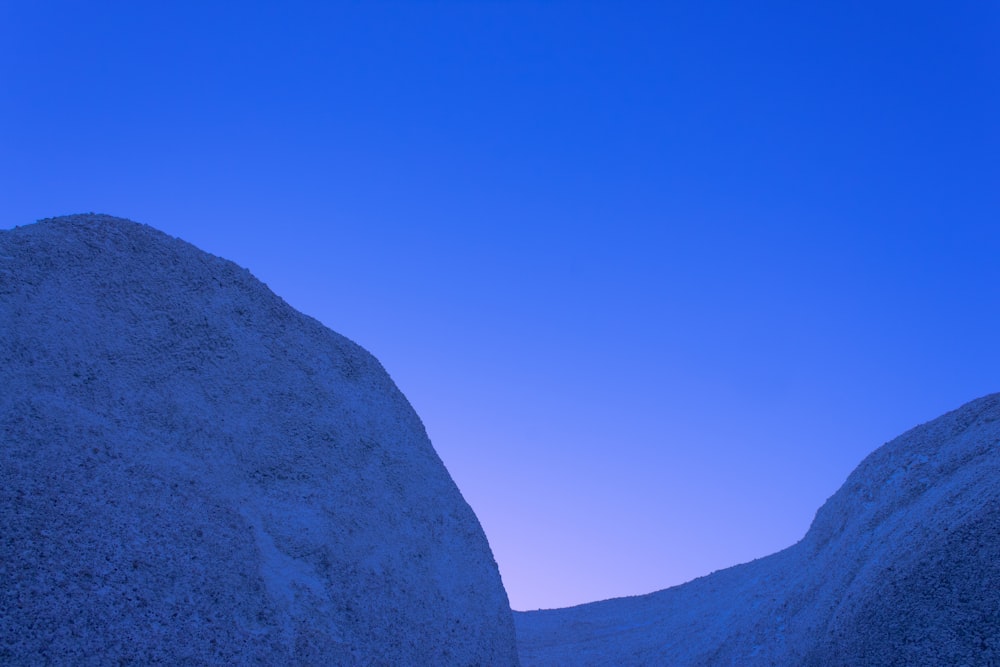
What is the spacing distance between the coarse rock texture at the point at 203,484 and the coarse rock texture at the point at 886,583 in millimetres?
4716

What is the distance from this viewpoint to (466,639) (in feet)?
35.5

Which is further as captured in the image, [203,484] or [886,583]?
[886,583]

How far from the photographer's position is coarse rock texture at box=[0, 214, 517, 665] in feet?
22.9

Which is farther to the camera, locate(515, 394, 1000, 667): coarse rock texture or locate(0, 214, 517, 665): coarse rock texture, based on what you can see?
locate(515, 394, 1000, 667): coarse rock texture

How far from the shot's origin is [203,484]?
8805 millimetres

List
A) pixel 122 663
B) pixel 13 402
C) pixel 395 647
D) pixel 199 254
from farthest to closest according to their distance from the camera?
pixel 199 254, pixel 395 647, pixel 13 402, pixel 122 663

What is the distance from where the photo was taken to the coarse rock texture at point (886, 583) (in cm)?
923

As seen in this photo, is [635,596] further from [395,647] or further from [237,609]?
[237,609]

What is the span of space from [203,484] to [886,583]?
8447 mm

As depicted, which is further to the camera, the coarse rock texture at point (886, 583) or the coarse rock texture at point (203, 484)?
the coarse rock texture at point (886, 583)

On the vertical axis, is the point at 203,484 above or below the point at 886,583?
above

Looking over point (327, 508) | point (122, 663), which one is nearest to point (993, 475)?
point (327, 508)

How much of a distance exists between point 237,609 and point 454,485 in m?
5.28

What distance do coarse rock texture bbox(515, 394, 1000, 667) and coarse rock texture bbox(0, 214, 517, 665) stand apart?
4.72 meters
